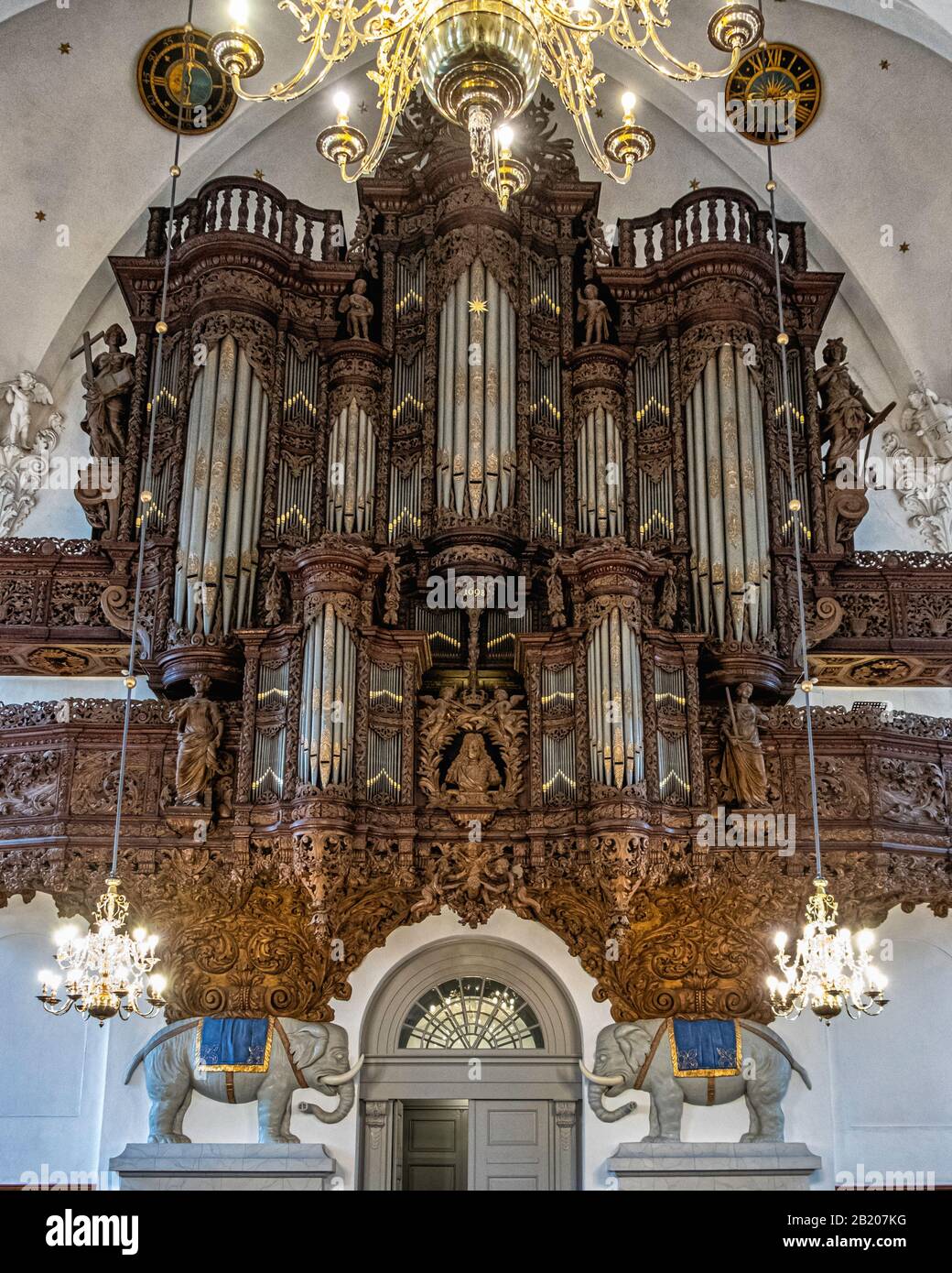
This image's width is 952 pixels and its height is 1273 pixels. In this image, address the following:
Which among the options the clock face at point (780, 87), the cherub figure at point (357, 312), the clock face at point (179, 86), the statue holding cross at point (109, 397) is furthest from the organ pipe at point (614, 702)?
the clock face at point (179, 86)

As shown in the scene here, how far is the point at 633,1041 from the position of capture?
14.1 meters

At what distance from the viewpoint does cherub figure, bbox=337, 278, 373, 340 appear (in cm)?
1606

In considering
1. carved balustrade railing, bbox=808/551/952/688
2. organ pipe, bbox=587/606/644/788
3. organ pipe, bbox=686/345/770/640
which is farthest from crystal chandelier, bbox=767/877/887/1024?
carved balustrade railing, bbox=808/551/952/688

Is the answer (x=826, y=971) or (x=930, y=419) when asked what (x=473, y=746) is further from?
(x=930, y=419)

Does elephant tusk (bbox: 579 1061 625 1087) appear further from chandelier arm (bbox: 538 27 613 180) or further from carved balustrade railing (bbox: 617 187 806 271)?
carved balustrade railing (bbox: 617 187 806 271)

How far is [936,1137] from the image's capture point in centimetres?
1466

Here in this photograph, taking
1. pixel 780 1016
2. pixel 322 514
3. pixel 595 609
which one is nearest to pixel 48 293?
pixel 322 514

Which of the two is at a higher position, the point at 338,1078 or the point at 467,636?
the point at 467,636

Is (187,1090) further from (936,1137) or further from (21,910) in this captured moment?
(936,1137)

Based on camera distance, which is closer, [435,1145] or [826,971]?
[826,971]

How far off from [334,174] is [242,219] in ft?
12.3

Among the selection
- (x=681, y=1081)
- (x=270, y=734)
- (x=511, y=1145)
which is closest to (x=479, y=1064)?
(x=511, y=1145)

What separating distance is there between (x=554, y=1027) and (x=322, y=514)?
608 centimetres

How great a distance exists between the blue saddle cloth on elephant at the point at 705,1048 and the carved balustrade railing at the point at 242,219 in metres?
9.68
